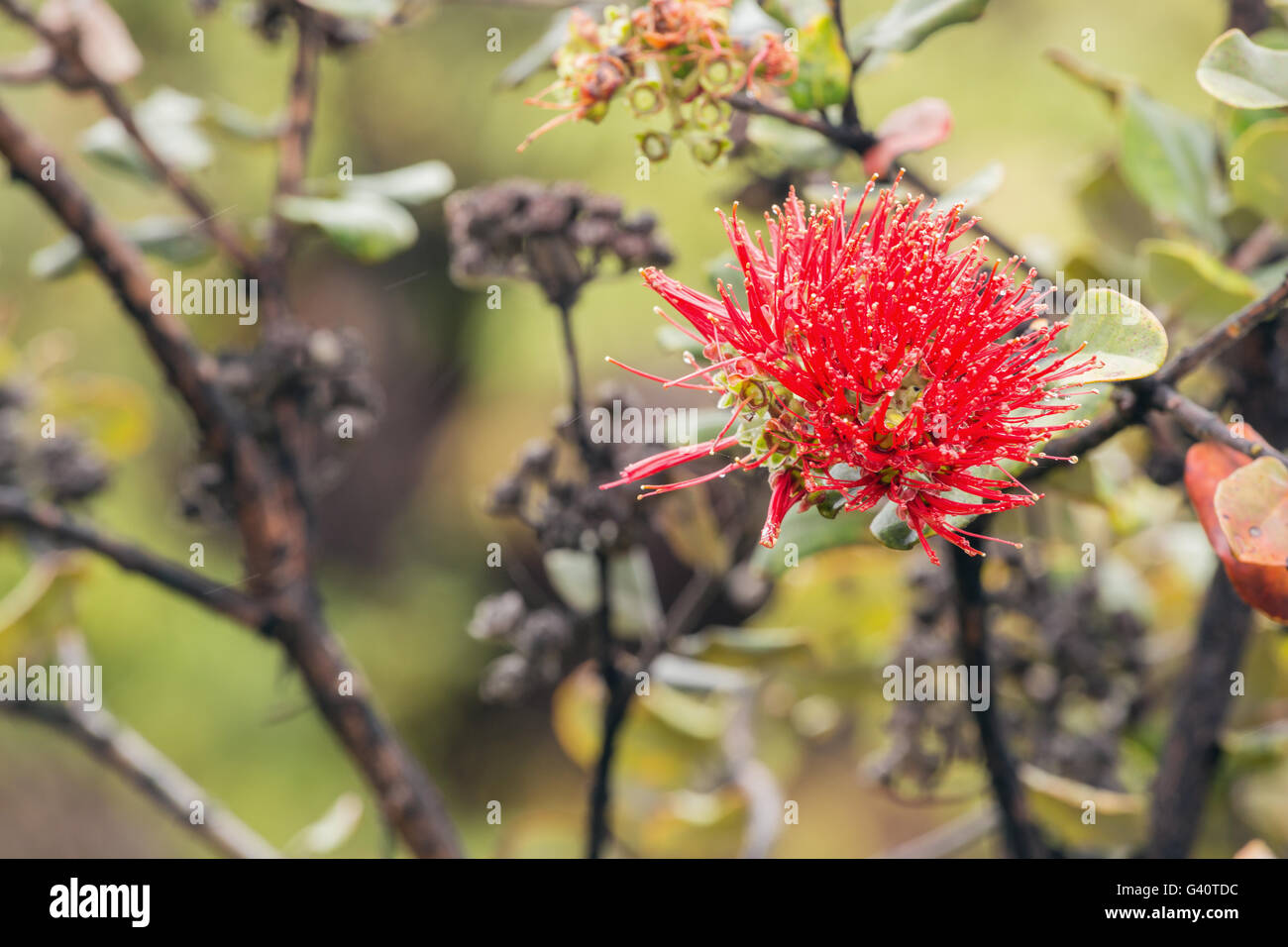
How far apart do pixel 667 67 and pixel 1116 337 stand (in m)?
0.20

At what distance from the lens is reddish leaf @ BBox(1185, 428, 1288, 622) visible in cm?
36

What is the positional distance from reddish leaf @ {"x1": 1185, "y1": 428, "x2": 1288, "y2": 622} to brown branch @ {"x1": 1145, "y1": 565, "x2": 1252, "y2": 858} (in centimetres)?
20

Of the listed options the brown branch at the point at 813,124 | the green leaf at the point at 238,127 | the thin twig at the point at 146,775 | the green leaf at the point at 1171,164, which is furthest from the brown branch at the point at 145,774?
the green leaf at the point at 1171,164

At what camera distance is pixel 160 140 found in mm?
699

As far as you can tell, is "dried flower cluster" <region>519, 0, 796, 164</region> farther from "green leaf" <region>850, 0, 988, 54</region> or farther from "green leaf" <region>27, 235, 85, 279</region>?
"green leaf" <region>27, 235, 85, 279</region>

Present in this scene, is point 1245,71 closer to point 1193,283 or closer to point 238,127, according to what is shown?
point 1193,283

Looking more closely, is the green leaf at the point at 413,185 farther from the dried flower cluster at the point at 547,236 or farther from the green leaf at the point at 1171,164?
the green leaf at the point at 1171,164

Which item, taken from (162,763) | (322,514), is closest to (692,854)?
(162,763)

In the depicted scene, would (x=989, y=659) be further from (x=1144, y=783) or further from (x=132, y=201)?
(x=132, y=201)

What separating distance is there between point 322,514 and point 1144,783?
160 centimetres

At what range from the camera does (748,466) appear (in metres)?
0.34

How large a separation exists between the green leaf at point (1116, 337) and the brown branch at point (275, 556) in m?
0.42

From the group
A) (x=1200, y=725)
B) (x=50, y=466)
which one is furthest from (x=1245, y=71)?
(x=50, y=466)

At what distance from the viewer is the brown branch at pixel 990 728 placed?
47 cm
